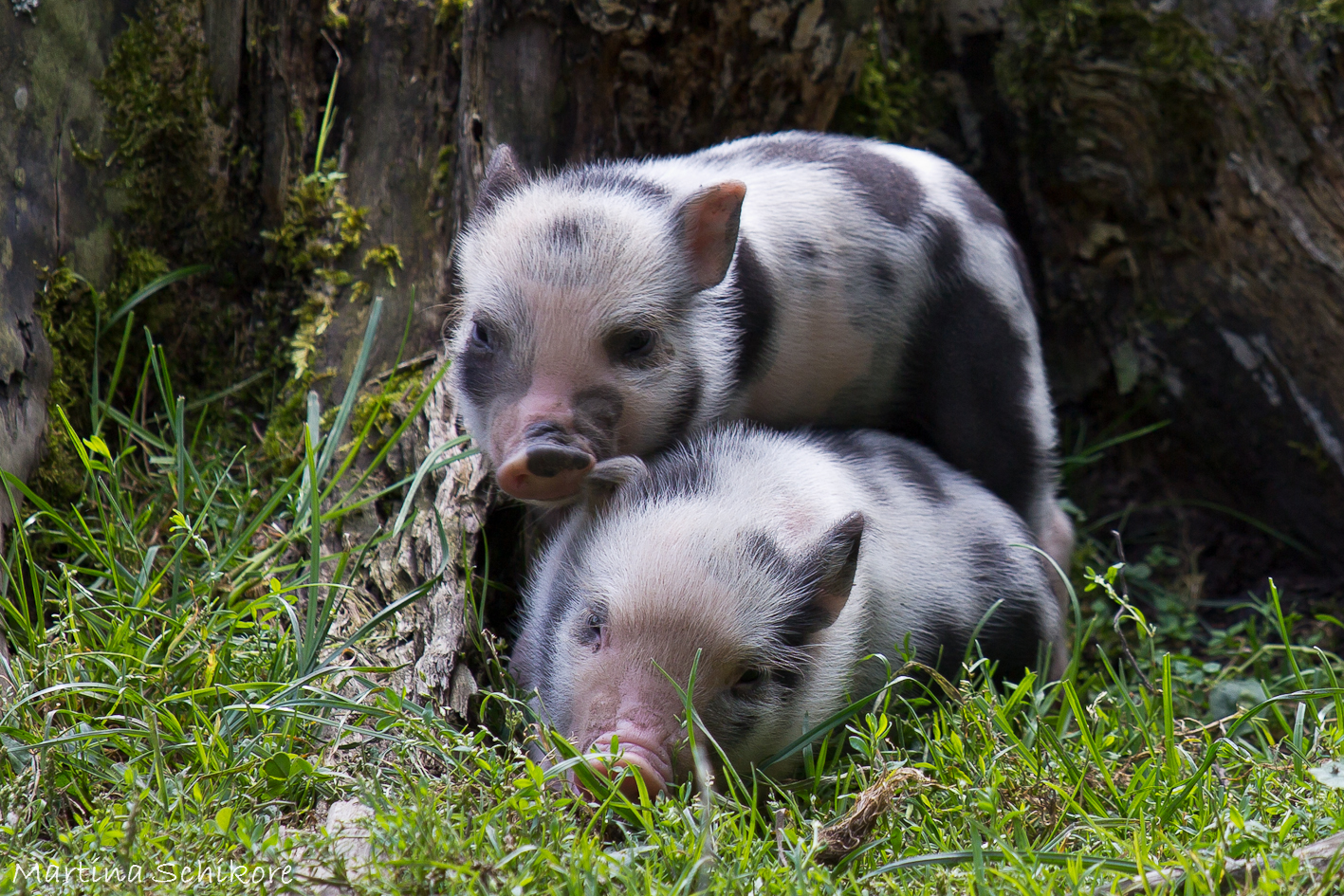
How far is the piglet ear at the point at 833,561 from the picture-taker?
344cm

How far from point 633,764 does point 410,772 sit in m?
0.59

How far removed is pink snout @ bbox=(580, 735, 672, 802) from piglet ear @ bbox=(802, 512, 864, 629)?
2.21 ft

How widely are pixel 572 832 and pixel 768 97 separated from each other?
3.36 metres

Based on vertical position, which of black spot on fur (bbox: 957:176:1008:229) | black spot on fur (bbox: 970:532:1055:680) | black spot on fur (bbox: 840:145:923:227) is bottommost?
black spot on fur (bbox: 970:532:1055:680)

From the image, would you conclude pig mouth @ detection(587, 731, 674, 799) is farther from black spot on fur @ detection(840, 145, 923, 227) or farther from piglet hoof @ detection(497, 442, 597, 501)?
black spot on fur @ detection(840, 145, 923, 227)

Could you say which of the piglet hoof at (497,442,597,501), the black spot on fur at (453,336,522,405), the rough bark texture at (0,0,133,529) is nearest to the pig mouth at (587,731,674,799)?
the piglet hoof at (497,442,597,501)

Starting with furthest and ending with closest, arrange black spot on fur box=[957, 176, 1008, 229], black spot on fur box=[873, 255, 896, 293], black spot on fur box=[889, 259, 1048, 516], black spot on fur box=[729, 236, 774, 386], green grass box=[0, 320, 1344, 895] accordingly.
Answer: black spot on fur box=[957, 176, 1008, 229] < black spot on fur box=[889, 259, 1048, 516] < black spot on fur box=[873, 255, 896, 293] < black spot on fur box=[729, 236, 774, 386] < green grass box=[0, 320, 1344, 895]

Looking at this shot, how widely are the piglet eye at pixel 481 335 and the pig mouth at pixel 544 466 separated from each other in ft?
1.70

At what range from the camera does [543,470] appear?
11.4ft

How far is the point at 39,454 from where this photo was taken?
4062mm

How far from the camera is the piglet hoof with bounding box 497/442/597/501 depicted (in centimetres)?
346

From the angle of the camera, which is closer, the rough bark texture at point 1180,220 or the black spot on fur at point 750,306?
the black spot on fur at point 750,306

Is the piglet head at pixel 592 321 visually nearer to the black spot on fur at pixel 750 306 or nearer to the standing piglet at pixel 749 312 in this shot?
the standing piglet at pixel 749 312

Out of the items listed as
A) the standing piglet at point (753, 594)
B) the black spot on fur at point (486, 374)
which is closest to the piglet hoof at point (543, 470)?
the standing piglet at point (753, 594)
